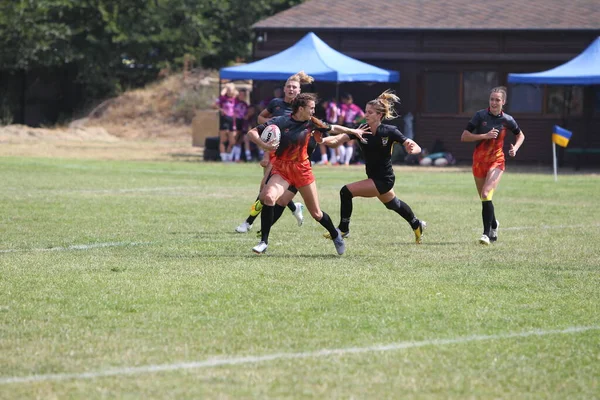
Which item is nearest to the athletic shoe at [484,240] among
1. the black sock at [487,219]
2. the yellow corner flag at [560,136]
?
the black sock at [487,219]

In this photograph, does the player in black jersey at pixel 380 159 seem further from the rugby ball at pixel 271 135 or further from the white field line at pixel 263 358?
the white field line at pixel 263 358

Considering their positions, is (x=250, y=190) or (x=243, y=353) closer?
(x=243, y=353)

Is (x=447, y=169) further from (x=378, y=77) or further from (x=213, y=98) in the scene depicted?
(x=213, y=98)

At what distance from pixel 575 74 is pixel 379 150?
662 inches

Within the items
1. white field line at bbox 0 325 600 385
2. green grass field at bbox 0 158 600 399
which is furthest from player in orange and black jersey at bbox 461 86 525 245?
white field line at bbox 0 325 600 385

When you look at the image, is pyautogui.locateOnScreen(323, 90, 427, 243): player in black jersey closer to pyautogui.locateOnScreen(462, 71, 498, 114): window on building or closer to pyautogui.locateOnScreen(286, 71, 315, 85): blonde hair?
pyautogui.locateOnScreen(286, 71, 315, 85): blonde hair

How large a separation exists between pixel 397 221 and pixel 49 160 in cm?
1568

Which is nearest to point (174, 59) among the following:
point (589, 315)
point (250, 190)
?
point (250, 190)

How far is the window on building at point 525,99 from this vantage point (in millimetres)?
32594

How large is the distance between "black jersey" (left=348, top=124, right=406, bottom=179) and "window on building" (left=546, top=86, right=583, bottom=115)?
2101 cm

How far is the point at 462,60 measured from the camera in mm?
32375

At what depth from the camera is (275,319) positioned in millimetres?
7797

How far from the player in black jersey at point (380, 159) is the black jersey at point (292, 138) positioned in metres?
0.99

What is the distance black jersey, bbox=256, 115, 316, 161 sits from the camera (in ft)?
37.3
